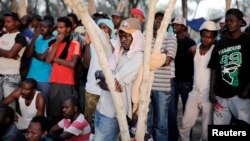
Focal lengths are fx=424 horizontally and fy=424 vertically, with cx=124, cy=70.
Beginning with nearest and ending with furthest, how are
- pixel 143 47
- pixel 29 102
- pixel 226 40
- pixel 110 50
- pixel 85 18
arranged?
pixel 85 18
pixel 143 47
pixel 110 50
pixel 226 40
pixel 29 102

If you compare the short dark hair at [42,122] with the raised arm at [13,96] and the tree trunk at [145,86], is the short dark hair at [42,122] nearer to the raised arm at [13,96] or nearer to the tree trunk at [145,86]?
the raised arm at [13,96]

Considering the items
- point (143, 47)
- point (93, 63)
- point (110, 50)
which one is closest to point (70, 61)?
point (93, 63)

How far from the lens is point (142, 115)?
11.1 ft

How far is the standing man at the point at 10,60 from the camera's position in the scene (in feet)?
18.0

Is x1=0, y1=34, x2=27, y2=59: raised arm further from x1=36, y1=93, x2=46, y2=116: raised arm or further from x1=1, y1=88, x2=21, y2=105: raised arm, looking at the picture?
x1=36, y1=93, x2=46, y2=116: raised arm

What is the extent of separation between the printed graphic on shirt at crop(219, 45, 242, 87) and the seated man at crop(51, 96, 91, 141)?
173cm

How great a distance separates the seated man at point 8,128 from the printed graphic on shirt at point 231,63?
2.25 metres

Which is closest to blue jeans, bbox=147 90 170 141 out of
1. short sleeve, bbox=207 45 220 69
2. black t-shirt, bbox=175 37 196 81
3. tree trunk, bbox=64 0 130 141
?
short sleeve, bbox=207 45 220 69

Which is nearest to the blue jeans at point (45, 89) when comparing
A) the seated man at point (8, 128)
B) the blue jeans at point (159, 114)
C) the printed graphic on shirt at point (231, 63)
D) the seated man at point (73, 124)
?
the seated man at point (73, 124)

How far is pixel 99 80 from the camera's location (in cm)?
393

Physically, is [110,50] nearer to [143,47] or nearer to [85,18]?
[143,47]

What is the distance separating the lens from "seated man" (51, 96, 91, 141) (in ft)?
16.5

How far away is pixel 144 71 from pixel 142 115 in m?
0.35

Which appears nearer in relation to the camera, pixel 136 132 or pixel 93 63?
pixel 136 132
